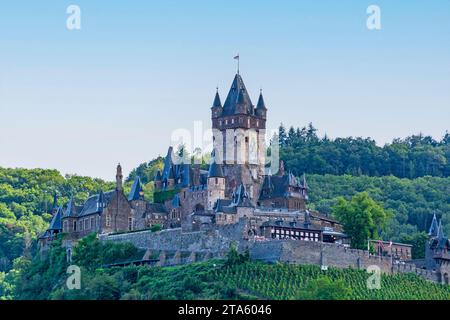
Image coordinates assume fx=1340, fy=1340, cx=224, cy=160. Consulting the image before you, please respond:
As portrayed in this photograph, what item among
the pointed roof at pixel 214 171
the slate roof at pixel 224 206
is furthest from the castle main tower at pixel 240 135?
the slate roof at pixel 224 206

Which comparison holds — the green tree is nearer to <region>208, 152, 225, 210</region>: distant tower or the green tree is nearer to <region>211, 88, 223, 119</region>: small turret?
<region>208, 152, 225, 210</region>: distant tower

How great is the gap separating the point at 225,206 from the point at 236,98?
29.5 feet

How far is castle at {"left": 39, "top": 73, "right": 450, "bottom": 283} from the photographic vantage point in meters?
74.2

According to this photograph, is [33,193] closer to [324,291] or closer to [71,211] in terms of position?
[71,211]

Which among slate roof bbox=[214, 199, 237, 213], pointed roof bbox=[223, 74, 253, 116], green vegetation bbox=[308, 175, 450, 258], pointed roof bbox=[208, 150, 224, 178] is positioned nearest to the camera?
slate roof bbox=[214, 199, 237, 213]

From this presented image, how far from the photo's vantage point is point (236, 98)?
8162cm

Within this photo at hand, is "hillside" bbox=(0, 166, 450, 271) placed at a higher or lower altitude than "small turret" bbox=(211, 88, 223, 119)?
lower

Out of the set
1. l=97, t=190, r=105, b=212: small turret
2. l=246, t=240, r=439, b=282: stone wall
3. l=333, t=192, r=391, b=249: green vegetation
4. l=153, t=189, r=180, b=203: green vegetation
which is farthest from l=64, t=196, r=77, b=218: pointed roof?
l=333, t=192, r=391, b=249: green vegetation

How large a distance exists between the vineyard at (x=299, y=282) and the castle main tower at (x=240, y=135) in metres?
10.2

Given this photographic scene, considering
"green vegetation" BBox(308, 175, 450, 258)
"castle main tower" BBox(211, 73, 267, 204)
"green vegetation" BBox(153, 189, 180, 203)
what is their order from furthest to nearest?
1. "green vegetation" BBox(308, 175, 450, 258)
2. "green vegetation" BBox(153, 189, 180, 203)
3. "castle main tower" BBox(211, 73, 267, 204)

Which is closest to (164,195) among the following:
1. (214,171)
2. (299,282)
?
(214,171)

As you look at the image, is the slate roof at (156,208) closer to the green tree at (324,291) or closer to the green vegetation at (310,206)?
the green vegetation at (310,206)
